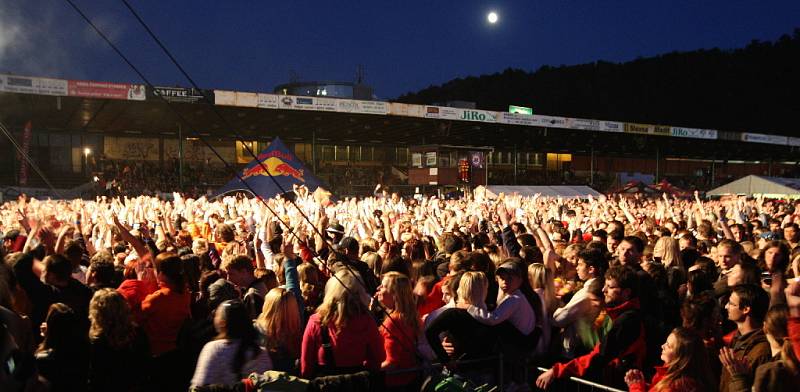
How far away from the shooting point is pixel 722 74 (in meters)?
85.6

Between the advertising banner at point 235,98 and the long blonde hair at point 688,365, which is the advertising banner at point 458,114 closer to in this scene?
the advertising banner at point 235,98

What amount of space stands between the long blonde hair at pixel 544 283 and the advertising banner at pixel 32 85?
21.4m

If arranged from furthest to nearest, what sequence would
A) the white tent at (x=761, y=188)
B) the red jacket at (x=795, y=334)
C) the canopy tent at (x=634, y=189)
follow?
the canopy tent at (x=634, y=189), the white tent at (x=761, y=188), the red jacket at (x=795, y=334)

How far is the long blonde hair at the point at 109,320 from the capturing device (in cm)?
352

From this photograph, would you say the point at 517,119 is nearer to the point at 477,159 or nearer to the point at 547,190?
the point at 477,159

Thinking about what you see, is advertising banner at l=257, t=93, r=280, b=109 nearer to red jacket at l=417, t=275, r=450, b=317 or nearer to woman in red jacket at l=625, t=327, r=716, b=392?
red jacket at l=417, t=275, r=450, b=317

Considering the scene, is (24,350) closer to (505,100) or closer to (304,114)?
(304,114)

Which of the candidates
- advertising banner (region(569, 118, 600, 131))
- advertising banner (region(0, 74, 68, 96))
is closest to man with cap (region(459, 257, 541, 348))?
advertising banner (region(0, 74, 68, 96))

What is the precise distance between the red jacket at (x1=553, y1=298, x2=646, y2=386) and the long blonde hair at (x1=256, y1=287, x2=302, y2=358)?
180 centimetres

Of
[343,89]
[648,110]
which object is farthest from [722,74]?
[343,89]

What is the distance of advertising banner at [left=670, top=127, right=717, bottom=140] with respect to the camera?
39.6 metres

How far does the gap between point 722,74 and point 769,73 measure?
549cm

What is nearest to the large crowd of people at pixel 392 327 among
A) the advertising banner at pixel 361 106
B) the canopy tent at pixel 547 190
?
the advertising banner at pixel 361 106

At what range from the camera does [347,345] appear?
3.65 metres
